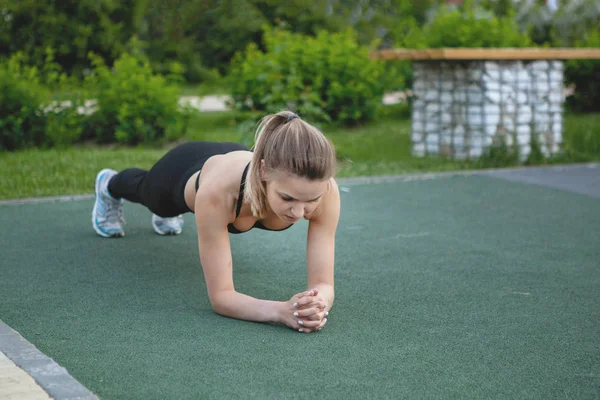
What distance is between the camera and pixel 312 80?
888 cm

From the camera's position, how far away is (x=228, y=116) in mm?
10148

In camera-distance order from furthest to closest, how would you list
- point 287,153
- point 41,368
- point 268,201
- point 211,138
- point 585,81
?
point 585,81 < point 211,138 < point 268,201 < point 287,153 < point 41,368

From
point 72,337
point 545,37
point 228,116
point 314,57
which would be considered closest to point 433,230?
point 72,337

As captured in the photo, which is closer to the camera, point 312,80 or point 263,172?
point 263,172

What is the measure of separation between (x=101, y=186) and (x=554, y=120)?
4.64 meters

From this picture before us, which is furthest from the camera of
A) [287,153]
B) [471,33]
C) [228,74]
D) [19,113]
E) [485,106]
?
[228,74]

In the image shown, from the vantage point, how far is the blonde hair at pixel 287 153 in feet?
8.16

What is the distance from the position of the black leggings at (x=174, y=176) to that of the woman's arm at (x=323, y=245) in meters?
0.70

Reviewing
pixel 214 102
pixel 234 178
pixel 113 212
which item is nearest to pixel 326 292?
pixel 234 178

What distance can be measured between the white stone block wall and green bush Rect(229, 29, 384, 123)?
160cm

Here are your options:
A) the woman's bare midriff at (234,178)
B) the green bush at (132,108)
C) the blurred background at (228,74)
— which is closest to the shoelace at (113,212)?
the woman's bare midriff at (234,178)

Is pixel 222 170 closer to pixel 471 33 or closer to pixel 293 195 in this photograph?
pixel 293 195

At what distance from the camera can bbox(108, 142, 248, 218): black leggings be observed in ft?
11.1

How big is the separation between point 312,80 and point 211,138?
4.64 feet
